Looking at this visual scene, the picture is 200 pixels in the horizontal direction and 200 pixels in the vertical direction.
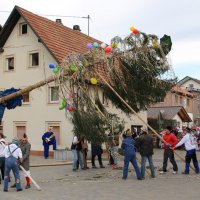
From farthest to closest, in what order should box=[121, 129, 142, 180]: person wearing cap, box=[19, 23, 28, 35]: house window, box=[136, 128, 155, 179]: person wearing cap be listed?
box=[19, 23, 28, 35]: house window
box=[136, 128, 155, 179]: person wearing cap
box=[121, 129, 142, 180]: person wearing cap

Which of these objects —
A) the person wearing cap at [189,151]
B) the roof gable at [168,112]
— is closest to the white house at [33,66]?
the person wearing cap at [189,151]

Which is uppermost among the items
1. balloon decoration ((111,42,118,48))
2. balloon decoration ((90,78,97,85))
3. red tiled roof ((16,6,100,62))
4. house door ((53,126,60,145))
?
red tiled roof ((16,6,100,62))

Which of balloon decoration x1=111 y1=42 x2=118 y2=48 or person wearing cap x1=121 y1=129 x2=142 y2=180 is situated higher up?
balloon decoration x1=111 y1=42 x2=118 y2=48

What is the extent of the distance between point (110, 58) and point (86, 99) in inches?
55.2

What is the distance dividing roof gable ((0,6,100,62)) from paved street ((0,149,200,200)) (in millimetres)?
10618

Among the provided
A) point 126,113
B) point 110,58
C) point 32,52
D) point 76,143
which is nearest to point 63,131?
point 32,52

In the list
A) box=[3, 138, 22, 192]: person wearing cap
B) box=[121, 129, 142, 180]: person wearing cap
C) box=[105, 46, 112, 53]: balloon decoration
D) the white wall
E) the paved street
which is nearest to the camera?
the paved street

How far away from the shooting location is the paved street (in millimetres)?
10062

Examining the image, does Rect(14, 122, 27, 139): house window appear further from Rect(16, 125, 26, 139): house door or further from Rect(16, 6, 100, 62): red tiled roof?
Rect(16, 6, 100, 62): red tiled roof

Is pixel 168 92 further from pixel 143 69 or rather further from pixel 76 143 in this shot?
pixel 76 143

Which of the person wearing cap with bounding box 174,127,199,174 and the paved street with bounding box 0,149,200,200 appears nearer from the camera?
the paved street with bounding box 0,149,200,200

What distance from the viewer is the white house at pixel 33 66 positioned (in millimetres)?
24797

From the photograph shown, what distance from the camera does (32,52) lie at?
85.9 ft

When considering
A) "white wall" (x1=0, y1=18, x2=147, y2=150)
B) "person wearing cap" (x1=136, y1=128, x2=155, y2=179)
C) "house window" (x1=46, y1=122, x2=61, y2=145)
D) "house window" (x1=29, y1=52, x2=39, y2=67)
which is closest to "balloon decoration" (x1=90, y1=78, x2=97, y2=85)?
"person wearing cap" (x1=136, y1=128, x2=155, y2=179)
